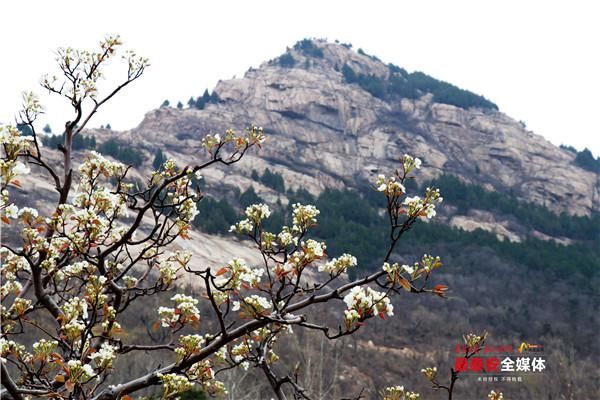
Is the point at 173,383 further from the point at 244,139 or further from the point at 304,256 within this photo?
the point at 244,139

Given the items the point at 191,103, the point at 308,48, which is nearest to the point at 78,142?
the point at 191,103

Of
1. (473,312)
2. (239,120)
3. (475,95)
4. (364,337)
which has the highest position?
(475,95)

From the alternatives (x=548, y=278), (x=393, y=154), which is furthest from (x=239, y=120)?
(x=548, y=278)

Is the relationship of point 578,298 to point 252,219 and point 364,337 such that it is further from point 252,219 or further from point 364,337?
point 252,219

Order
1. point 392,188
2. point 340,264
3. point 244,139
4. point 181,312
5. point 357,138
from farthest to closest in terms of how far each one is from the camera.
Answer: point 357,138 → point 244,139 → point 181,312 → point 340,264 → point 392,188

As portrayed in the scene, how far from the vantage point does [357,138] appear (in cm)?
10675

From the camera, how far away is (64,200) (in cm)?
381

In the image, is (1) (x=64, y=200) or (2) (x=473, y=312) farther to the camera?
(2) (x=473, y=312)

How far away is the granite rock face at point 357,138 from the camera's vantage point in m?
92.4

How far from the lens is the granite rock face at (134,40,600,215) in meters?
92.4

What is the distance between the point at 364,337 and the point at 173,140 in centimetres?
6051

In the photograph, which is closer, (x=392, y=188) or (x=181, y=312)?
(x=392, y=188)

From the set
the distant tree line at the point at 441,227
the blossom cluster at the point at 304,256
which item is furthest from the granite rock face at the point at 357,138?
the blossom cluster at the point at 304,256

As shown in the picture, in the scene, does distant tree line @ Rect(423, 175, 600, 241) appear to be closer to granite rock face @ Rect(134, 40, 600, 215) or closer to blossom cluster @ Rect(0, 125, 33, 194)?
granite rock face @ Rect(134, 40, 600, 215)
